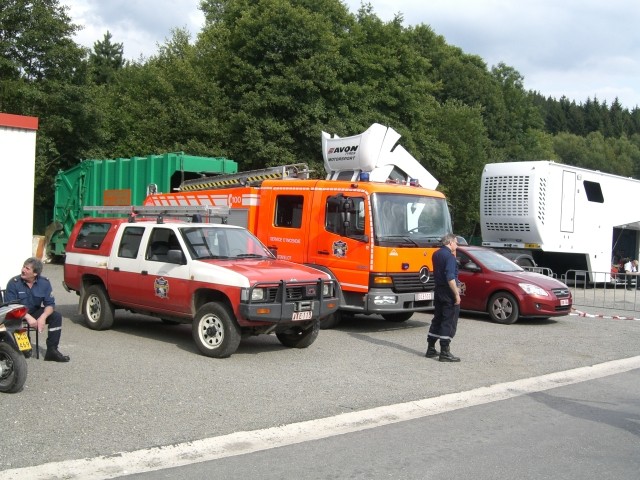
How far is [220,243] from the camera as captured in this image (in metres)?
10.4

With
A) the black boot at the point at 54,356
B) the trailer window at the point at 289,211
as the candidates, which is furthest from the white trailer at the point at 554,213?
the black boot at the point at 54,356

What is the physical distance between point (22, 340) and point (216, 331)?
8.92 ft

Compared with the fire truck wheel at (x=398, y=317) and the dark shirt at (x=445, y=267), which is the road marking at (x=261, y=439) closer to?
the dark shirt at (x=445, y=267)

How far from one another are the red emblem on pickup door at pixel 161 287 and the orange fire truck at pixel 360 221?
3.10 meters

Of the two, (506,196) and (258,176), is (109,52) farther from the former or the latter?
(258,176)

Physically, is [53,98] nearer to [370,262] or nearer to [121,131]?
[121,131]

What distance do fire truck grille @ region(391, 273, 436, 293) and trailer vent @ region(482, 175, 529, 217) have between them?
10.7m

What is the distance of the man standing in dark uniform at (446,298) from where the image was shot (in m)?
9.80

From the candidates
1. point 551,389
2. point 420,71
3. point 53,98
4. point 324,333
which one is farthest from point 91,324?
point 420,71

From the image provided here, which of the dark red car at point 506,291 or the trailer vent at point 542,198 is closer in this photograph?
the dark red car at point 506,291

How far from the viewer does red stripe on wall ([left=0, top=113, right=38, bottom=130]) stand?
32.5 ft

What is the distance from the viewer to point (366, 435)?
21.0 ft

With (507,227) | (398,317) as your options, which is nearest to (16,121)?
(398,317)

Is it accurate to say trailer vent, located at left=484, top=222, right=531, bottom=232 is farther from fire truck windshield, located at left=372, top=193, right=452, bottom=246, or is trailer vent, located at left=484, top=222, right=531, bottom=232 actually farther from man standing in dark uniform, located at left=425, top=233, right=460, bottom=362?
man standing in dark uniform, located at left=425, top=233, right=460, bottom=362
